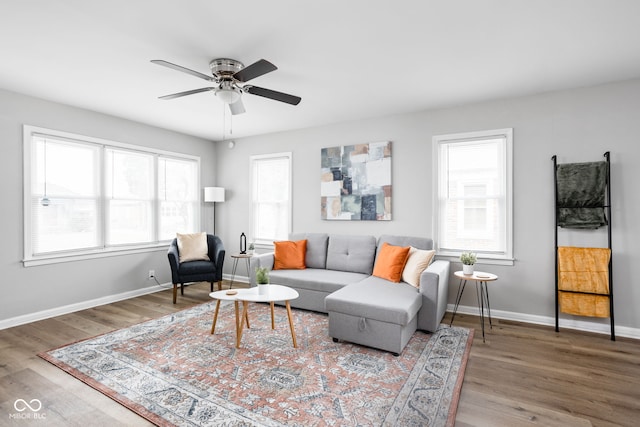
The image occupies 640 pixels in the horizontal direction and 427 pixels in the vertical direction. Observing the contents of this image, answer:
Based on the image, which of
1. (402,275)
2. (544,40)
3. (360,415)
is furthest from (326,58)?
(360,415)

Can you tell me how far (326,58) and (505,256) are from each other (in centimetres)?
294

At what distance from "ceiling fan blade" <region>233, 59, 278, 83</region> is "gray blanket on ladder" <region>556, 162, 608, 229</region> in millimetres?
3154

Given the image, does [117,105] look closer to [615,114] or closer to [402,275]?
[402,275]

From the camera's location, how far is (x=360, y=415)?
1989 millimetres

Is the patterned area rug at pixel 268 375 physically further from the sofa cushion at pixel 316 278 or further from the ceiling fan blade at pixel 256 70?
the ceiling fan blade at pixel 256 70

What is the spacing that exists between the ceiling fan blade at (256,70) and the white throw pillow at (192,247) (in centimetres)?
295

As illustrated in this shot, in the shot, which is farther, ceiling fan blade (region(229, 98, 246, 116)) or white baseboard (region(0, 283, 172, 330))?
white baseboard (region(0, 283, 172, 330))

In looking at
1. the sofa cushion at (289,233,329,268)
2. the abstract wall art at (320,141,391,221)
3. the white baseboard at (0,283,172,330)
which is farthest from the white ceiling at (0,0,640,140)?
the white baseboard at (0,283,172,330)

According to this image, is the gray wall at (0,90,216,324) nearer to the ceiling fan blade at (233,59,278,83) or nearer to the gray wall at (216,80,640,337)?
the ceiling fan blade at (233,59,278,83)

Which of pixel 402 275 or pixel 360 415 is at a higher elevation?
pixel 402 275

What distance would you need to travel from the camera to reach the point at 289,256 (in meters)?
4.43

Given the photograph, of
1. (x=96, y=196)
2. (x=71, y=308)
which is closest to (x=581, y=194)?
(x=96, y=196)

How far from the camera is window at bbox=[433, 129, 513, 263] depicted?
3.75 m

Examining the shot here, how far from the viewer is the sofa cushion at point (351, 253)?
13.8 feet
